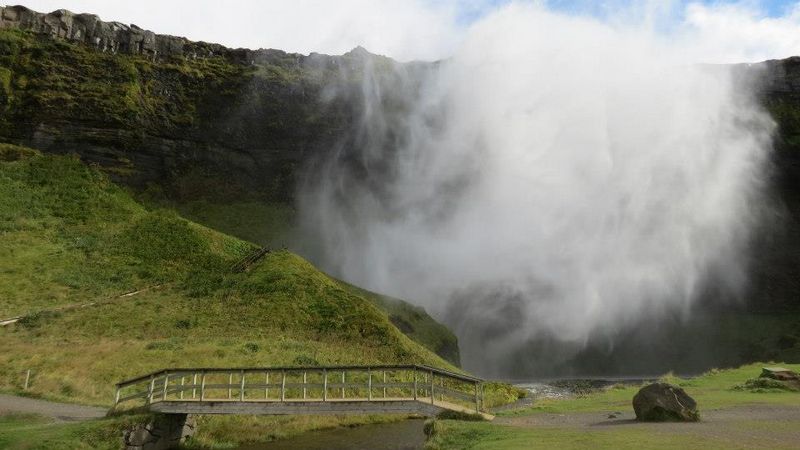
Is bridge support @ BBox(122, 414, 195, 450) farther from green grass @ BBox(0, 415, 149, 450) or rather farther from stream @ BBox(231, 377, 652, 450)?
stream @ BBox(231, 377, 652, 450)

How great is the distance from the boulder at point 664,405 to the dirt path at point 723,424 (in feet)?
1.57

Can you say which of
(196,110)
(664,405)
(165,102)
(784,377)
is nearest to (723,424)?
(664,405)

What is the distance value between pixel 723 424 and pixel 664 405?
6.89 feet

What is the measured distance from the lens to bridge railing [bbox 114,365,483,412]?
25.8 m

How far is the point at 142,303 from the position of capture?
53938mm

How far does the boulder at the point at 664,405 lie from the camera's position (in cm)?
2038

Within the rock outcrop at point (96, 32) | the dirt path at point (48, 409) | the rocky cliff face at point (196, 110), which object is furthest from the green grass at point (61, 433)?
the rock outcrop at point (96, 32)

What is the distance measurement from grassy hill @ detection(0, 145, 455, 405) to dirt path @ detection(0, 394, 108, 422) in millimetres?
1831

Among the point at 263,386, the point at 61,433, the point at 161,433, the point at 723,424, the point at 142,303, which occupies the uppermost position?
the point at 142,303

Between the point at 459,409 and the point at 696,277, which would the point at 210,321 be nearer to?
the point at 459,409

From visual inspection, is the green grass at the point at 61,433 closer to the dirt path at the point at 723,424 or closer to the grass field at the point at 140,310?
the grass field at the point at 140,310

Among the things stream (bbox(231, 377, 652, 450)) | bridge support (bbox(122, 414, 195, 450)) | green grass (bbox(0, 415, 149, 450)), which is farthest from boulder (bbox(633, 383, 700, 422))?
green grass (bbox(0, 415, 149, 450))

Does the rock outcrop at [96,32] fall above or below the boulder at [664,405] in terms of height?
above

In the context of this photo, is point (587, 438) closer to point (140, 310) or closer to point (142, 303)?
point (140, 310)
